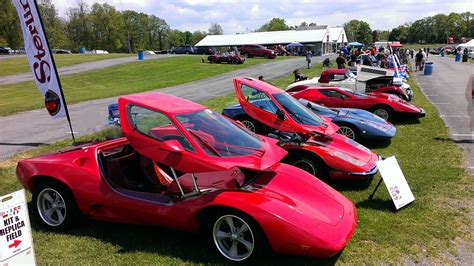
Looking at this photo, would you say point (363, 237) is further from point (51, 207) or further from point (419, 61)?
point (419, 61)

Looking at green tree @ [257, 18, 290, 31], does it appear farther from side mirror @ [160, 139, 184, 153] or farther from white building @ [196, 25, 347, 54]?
side mirror @ [160, 139, 184, 153]

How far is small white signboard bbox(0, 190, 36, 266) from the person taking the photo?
290 cm

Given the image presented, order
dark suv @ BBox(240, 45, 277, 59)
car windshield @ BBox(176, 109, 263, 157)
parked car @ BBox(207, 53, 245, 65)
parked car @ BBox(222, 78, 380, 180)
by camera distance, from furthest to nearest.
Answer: dark suv @ BBox(240, 45, 277, 59) → parked car @ BBox(207, 53, 245, 65) → parked car @ BBox(222, 78, 380, 180) → car windshield @ BBox(176, 109, 263, 157)

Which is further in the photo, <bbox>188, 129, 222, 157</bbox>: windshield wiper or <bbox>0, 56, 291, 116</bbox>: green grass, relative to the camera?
<bbox>0, 56, 291, 116</bbox>: green grass

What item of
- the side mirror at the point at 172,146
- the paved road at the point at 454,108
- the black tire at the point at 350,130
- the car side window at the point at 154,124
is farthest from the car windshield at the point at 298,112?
the side mirror at the point at 172,146

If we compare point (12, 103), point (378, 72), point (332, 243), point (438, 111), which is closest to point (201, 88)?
point (12, 103)

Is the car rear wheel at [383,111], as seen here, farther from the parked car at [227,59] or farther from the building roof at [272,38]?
the building roof at [272,38]

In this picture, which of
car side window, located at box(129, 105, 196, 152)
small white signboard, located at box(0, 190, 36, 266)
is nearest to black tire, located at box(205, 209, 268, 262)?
car side window, located at box(129, 105, 196, 152)

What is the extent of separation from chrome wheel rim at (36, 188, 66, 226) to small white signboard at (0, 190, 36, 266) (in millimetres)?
1762

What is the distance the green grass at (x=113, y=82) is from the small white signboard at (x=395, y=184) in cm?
1406

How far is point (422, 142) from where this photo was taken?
360 inches

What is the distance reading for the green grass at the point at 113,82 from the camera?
738 inches

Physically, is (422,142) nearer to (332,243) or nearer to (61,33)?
(332,243)

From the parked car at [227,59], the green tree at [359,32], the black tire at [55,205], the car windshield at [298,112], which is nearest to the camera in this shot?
the black tire at [55,205]
